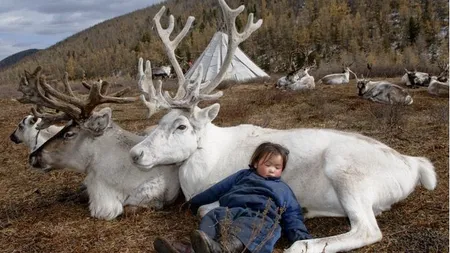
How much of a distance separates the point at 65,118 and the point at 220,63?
51.5 feet

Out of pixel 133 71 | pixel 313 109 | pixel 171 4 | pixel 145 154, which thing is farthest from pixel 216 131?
pixel 171 4

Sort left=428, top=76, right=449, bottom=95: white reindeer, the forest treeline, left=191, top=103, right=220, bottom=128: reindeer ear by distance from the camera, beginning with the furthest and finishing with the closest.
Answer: the forest treeline, left=428, top=76, right=449, bottom=95: white reindeer, left=191, top=103, right=220, bottom=128: reindeer ear

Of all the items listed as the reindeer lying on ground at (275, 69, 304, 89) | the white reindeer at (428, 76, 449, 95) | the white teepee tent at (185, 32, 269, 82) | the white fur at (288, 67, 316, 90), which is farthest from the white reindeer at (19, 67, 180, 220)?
the white teepee tent at (185, 32, 269, 82)

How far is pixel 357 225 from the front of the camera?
3.35 meters

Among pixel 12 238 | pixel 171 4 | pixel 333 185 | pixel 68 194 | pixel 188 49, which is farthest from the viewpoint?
pixel 171 4

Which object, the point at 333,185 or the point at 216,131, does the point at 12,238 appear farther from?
the point at 333,185

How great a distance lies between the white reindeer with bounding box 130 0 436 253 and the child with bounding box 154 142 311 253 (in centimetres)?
21

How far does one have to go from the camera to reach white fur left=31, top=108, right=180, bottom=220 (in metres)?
4.32

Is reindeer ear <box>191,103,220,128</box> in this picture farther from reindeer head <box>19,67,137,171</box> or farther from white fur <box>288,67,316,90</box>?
white fur <box>288,67,316,90</box>

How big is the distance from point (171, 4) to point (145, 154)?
129 metres

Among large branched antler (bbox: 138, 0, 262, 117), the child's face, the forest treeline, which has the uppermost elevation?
large branched antler (bbox: 138, 0, 262, 117)

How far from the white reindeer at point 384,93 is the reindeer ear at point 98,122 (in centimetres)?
814

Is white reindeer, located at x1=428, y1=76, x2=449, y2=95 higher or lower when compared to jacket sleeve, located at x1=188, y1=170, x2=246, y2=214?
lower

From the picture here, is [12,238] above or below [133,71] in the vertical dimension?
above
